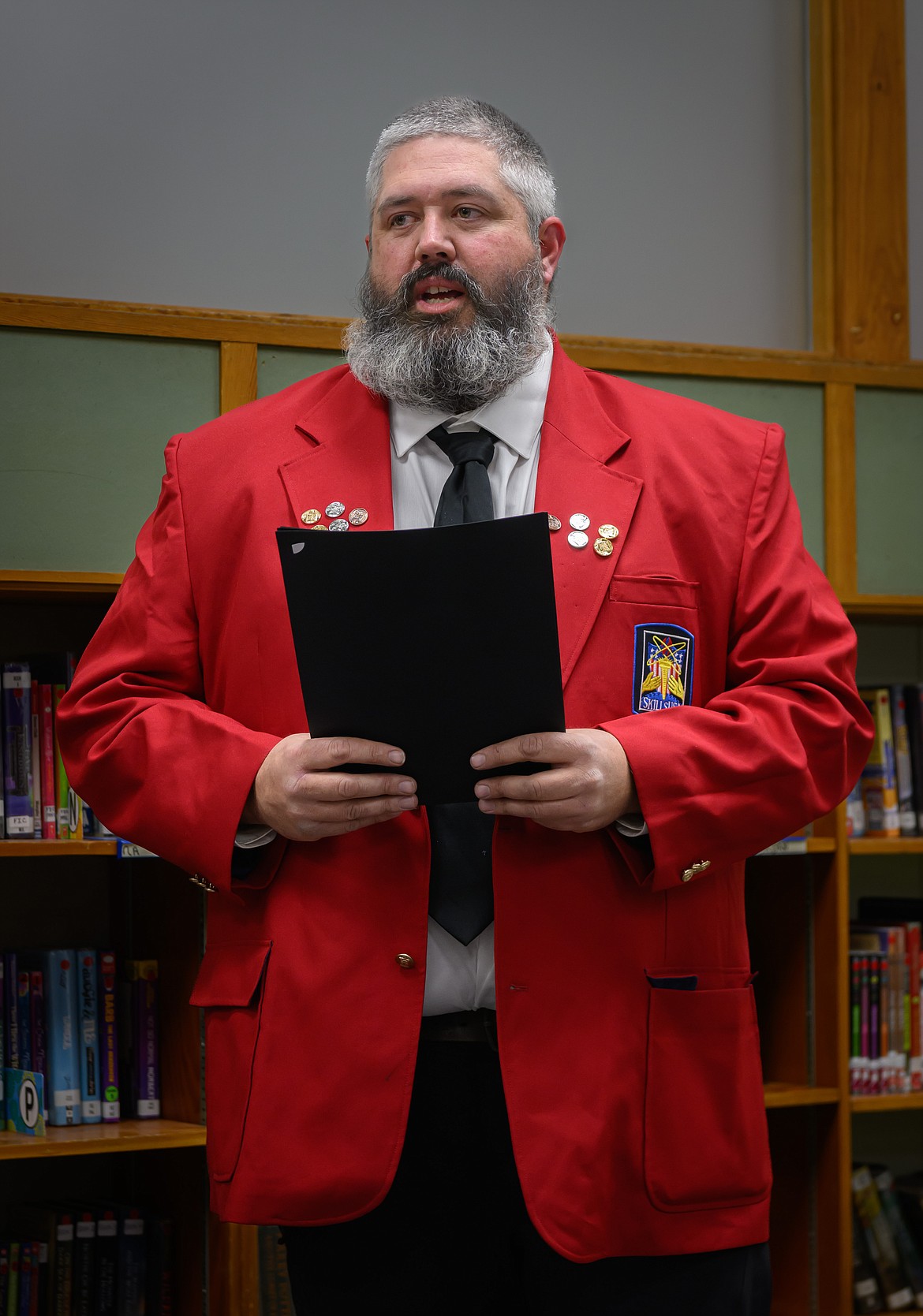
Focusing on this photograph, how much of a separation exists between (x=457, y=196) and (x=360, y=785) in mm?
806

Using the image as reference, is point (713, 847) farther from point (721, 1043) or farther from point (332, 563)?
point (332, 563)

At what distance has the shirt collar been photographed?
1674 mm

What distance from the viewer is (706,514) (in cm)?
162

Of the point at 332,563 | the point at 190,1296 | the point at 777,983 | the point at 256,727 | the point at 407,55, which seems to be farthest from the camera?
the point at 407,55

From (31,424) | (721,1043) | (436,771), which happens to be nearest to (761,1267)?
(721,1043)

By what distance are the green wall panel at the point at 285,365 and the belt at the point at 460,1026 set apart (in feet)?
4.99

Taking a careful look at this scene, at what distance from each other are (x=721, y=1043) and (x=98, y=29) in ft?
8.23

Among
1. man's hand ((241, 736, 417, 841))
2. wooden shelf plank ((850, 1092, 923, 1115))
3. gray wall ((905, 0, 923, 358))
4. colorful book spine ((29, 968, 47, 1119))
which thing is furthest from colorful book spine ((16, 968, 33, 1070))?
gray wall ((905, 0, 923, 358))

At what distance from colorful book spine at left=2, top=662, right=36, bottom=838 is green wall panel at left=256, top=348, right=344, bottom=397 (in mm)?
709

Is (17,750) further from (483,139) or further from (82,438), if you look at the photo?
(483,139)

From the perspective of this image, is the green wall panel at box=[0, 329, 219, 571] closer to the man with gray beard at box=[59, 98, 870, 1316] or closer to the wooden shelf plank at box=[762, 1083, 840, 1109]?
the man with gray beard at box=[59, 98, 870, 1316]

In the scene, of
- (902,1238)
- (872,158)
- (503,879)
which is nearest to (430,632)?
(503,879)

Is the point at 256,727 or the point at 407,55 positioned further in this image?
the point at 407,55

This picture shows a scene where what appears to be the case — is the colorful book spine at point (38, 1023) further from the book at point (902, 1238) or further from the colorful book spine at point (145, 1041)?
the book at point (902, 1238)
